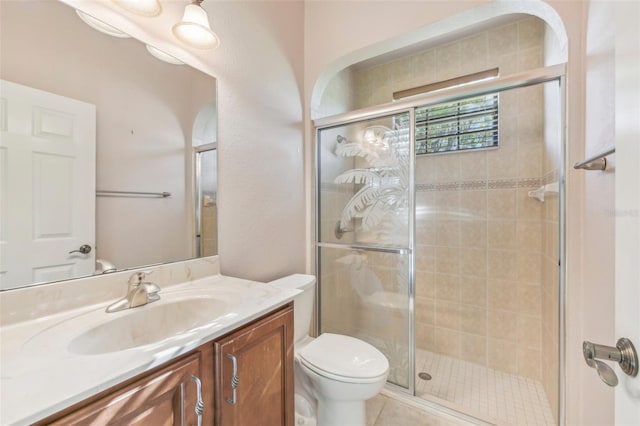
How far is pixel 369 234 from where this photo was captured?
182cm

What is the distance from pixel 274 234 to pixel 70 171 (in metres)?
1.02

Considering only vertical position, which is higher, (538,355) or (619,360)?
(619,360)

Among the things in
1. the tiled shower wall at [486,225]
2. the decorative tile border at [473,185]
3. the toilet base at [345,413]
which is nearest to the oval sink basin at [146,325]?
the toilet base at [345,413]

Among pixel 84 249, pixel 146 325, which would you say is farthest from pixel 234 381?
pixel 84 249

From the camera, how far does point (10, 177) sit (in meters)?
0.80

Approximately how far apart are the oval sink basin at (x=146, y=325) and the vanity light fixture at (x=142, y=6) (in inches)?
42.7

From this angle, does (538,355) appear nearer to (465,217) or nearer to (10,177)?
(465,217)

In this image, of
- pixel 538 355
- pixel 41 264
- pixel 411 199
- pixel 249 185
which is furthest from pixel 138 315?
pixel 538 355

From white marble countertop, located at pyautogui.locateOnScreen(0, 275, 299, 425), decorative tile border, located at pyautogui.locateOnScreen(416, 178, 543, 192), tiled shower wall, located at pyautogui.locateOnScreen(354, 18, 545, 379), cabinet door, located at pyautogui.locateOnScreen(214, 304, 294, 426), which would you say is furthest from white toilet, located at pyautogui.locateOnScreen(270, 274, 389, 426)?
decorative tile border, located at pyautogui.locateOnScreen(416, 178, 543, 192)

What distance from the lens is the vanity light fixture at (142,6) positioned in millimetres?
996

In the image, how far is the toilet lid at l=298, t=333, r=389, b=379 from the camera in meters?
1.27

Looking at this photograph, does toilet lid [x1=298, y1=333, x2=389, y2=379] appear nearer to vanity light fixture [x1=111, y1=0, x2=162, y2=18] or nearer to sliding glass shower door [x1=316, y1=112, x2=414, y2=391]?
sliding glass shower door [x1=316, y1=112, x2=414, y2=391]

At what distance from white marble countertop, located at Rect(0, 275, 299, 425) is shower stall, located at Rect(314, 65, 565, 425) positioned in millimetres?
1014

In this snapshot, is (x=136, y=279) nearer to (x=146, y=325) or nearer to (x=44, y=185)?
(x=146, y=325)
